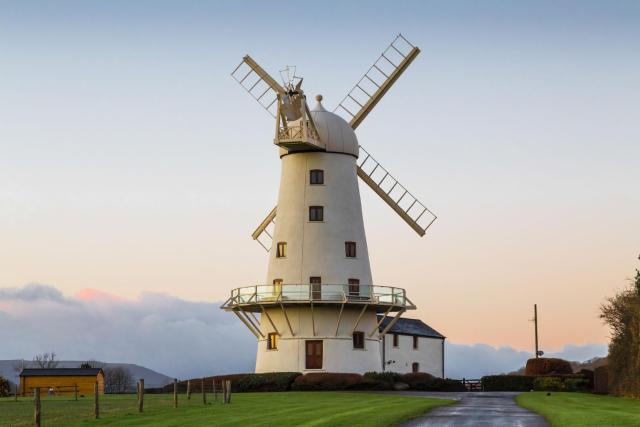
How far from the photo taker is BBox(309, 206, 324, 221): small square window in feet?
204

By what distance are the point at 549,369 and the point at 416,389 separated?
21694 mm

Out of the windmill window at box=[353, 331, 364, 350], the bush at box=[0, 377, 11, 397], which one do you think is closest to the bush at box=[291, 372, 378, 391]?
the windmill window at box=[353, 331, 364, 350]

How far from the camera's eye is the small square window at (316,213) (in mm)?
62188

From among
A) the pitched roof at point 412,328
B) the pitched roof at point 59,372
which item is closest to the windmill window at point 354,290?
the pitched roof at point 412,328

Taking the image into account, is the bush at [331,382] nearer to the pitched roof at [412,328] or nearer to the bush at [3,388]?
the pitched roof at [412,328]

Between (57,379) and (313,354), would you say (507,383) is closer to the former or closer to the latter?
(313,354)

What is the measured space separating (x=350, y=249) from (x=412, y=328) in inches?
1027

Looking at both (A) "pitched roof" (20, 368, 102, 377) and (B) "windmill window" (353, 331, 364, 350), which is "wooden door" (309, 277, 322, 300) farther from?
(A) "pitched roof" (20, 368, 102, 377)

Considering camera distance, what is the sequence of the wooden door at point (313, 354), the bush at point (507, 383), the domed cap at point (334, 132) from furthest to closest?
1. the bush at point (507, 383)
2. the domed cap at point (334, 132)
3. the wooden door at point (313, 354)

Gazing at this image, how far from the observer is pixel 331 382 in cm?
5706

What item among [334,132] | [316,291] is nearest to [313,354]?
[316,291]

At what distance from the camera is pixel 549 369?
8006 centimetres

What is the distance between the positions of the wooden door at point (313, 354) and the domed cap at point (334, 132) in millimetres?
11698

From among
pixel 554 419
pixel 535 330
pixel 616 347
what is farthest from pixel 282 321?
pixel 535 330
